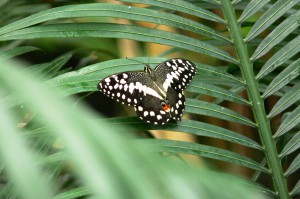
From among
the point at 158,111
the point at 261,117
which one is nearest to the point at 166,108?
the point at 158,111

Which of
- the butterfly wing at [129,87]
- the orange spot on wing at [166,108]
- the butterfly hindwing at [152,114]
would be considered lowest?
the butterfly hindwing at [152,114]

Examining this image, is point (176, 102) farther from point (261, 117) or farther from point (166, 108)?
point (261, 117)

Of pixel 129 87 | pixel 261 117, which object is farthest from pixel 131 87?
pixel 261 117

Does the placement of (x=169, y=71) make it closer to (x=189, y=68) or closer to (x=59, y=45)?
(x=189, y=68)

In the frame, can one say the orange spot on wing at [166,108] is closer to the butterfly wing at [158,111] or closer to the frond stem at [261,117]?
the butterfly wing at [158,111]

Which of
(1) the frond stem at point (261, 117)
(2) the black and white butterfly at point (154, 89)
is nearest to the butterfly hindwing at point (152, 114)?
(2) the black and white butterfly at point (154, 89)

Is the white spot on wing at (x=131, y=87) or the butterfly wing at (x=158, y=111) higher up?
the white spot on wing at (x=131, y=87)

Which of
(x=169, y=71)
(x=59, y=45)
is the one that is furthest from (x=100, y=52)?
(x=169, y=71)
